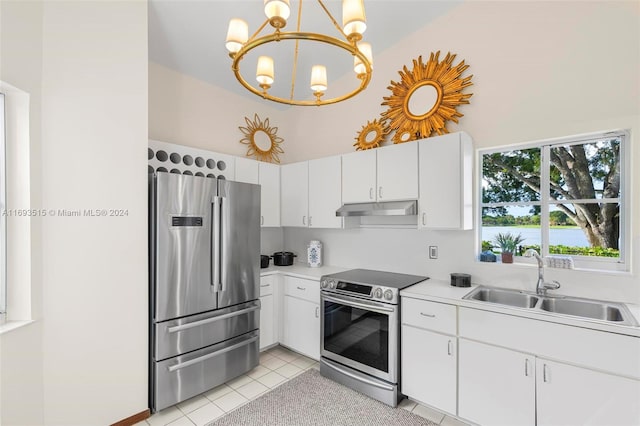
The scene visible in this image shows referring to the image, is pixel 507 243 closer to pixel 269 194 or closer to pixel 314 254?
pixel 314 254

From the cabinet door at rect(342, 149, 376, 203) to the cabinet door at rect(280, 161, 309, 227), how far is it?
1.87ft

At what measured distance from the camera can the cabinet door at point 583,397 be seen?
5.17 ft

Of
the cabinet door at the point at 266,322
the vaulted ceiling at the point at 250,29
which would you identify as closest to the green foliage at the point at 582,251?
the vaulted ceiling at the point at 250,29

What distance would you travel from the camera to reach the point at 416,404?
2.40m

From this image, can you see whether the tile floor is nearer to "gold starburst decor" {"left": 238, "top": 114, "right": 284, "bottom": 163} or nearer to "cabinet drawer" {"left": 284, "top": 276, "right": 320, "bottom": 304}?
"cabinet drawer" {"left": 284, "top": 276, "right": 320, "bottom": 304}

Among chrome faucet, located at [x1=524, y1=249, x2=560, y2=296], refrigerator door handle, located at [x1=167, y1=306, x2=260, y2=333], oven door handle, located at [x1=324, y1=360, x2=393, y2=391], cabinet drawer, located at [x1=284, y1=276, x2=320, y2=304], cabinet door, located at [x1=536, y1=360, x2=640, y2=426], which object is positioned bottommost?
oven door handle, located at [x1=324, y1=360, x2=393, y2=391]

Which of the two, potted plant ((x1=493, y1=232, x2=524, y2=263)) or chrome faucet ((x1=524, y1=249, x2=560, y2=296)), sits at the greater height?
potted plant ((x1=493, y1=232, x2=524, y2=263))

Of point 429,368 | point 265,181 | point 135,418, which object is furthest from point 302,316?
point 265,181

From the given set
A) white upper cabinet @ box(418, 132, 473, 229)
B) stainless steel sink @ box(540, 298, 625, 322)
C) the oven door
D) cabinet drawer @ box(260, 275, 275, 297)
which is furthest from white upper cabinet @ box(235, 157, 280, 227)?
stainless steel sink @ box(540, 298, 625, 322)

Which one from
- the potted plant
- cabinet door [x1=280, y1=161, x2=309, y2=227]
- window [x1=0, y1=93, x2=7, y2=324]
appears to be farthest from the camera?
cabinet door [x1=280, y1=161, x2=309, y2=227]

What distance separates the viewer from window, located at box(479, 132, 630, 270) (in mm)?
2176

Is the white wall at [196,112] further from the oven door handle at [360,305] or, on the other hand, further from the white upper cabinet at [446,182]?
the white upper cabinet at [446,182]

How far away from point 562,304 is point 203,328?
2.78 meters

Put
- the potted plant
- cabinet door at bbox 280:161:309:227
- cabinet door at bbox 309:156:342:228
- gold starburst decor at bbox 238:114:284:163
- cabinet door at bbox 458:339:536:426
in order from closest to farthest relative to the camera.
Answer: cabinet door at bbox 458:339:536:426 < the potted plant < cabinet door at bbox 309:156:342:228 < cabinet door at bbox 280:161:309:227 < gold starburst decor at bbox 238:114:284:163
